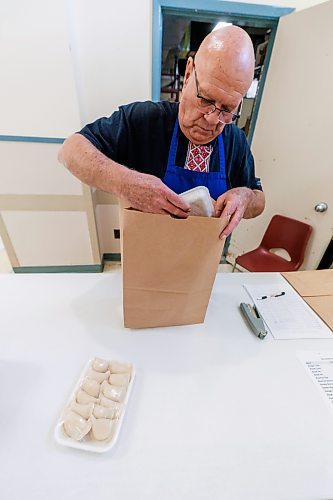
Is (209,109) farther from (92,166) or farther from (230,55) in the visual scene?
(92,166)

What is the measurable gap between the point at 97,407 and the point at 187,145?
2.71 ft

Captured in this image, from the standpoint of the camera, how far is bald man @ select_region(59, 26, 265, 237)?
1.87 feet

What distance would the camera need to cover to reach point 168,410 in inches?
19.6

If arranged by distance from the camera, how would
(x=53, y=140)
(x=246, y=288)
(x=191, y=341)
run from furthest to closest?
(x=53, y=140), (x=246, y=288), (x=191, y=341)

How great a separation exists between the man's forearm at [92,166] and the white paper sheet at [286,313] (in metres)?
0.59

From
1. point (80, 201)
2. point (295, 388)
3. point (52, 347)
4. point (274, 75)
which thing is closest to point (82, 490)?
point (52, 347)

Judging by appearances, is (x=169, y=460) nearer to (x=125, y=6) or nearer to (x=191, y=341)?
(x=191, y=341)

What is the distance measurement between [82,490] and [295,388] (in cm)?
48


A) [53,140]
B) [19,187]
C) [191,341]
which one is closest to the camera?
[191,341]

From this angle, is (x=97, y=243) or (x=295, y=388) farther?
(x=97, y=243)

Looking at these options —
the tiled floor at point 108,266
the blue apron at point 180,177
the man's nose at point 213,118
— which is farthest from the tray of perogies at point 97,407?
the tiled floor at point 108,266

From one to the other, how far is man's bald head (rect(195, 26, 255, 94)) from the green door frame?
120cm

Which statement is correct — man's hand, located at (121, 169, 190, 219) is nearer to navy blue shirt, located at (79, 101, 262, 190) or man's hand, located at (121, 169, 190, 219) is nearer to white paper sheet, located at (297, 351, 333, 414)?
navy blue shirt, located at (79, 101, 262, 190)

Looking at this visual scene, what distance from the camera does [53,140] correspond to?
1.55m
